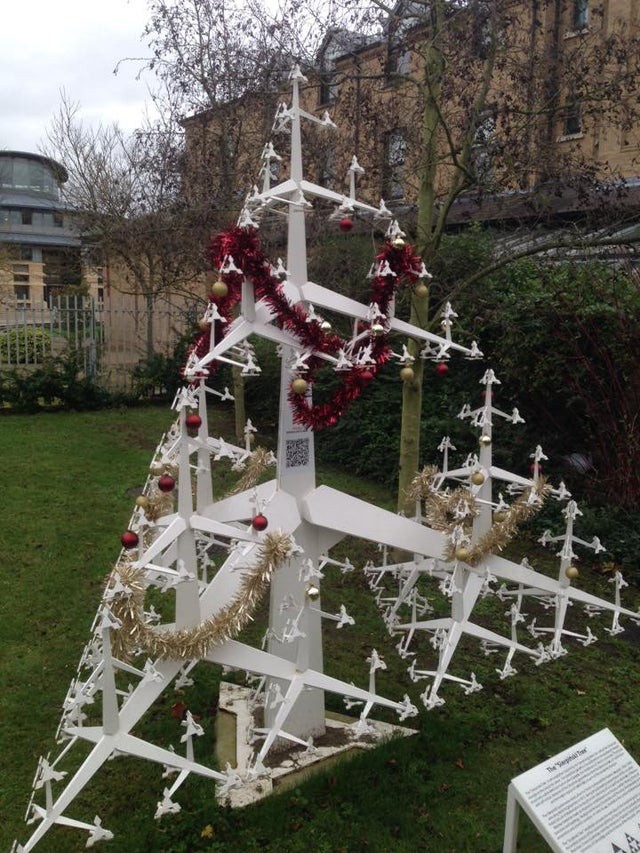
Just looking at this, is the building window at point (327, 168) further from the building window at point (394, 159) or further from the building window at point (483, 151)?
the building window at point (483, 151)

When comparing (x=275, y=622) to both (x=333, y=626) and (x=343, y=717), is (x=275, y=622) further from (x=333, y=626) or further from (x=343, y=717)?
(x=333, y=626)

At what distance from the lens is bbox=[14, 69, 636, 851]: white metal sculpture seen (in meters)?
2.72

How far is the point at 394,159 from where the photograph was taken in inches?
256

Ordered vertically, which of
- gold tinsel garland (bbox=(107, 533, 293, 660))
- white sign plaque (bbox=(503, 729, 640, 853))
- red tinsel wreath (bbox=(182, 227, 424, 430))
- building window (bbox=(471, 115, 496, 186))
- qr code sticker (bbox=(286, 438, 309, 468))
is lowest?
white sign plaque (bbox=(503, 729, 640, 853))


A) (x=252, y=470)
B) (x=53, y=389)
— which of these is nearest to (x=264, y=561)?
(x=252, y=470)

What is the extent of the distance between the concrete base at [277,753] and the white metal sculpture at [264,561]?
113 millimetres

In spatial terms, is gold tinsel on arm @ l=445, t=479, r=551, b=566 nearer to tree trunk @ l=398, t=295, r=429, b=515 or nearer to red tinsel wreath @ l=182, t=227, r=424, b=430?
red tinsel wreath @ l=182, t=227, r=424, b=430

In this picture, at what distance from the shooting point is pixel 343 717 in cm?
395

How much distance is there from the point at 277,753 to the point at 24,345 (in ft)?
33.8

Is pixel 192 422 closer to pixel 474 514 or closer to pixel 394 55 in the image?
pixel 474 514

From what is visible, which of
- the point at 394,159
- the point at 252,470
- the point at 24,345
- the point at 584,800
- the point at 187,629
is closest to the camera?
the point at 584,800

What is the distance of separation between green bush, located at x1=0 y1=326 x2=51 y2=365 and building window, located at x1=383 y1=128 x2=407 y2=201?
Answer: 7217 millimetres

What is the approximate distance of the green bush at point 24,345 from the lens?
11.7 metres

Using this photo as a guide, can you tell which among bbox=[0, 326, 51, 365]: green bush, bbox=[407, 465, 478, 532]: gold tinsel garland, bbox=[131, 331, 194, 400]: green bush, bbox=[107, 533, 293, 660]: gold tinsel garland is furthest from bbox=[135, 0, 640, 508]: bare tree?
bbox=[0, 326, 51, 365]: green bush
